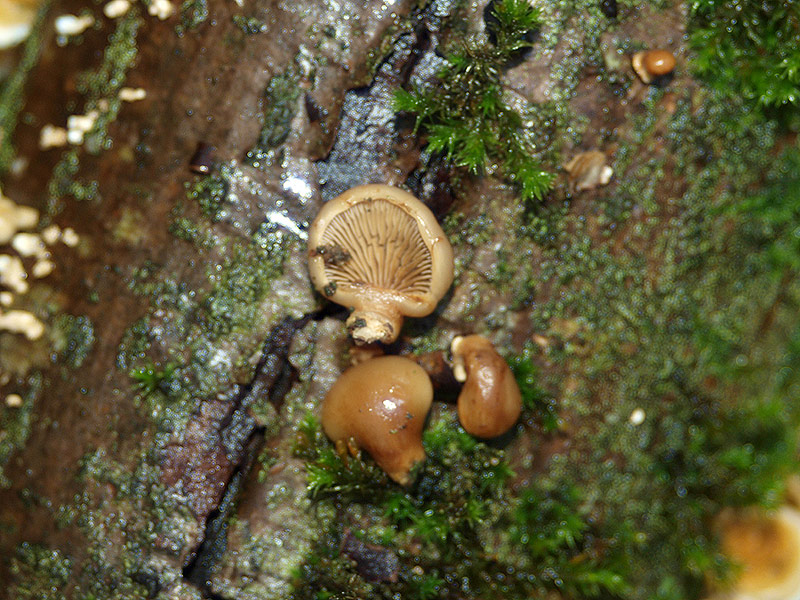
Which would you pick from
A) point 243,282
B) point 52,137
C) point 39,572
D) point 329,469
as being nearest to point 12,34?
point 52,137

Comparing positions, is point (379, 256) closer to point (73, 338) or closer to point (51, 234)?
point (73, 338)

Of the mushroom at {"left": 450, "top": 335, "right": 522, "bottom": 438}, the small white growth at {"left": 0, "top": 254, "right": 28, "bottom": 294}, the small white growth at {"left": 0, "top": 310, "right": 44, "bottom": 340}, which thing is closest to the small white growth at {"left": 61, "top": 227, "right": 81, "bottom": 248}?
the small white growth at {"left": 0, "top": 254, "right": 28, "bottom": 294}

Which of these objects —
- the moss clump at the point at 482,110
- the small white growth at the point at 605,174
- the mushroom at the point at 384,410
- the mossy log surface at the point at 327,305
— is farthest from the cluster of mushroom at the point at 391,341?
the small white growth at the point at 605,174

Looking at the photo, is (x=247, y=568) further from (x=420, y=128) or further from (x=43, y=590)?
(x=420, y=128)

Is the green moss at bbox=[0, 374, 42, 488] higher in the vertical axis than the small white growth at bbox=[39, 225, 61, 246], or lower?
lower

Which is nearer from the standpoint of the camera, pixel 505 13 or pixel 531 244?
pixel 505 13

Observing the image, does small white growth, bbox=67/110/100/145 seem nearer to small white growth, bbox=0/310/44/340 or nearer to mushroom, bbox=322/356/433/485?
small white growth, bbox=0/310/44/340

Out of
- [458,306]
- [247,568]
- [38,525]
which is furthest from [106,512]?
[458,306]
